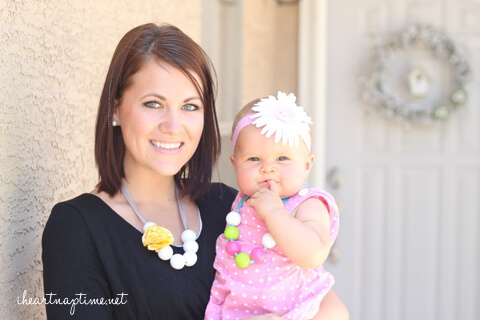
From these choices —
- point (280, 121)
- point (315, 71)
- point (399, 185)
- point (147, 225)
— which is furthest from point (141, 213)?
point (399, 185)

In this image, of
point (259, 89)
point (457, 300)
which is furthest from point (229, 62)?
point (457, 300)

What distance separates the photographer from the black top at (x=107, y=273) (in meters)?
1.58

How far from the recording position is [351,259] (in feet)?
15.1

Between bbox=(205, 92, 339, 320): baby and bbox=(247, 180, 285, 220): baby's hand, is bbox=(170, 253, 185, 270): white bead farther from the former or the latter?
bbox=(247, 180, 285, 220): baby's hand

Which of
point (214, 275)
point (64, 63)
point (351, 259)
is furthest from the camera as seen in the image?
point (351, 259)

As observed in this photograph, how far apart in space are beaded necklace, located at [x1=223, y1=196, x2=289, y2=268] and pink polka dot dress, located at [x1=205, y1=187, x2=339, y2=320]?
0.02m

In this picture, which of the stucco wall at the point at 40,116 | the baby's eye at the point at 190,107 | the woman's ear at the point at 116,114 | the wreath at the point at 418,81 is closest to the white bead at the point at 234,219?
the baby's eye at the point at 190,107

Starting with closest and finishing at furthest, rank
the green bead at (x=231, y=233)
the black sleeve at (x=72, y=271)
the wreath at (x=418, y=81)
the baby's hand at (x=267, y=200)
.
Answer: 1. the black sleeve at (x=72, y=271)
2. the baby's hand at (x=267, y=200)
3. the green bead at (x=231, y=233)
4. the wreath at (x=418, y=81)

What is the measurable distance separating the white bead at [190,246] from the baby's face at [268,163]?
0.70 feet

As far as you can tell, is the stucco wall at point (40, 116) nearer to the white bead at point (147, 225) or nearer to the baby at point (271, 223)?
the white bead at point (147, 225)

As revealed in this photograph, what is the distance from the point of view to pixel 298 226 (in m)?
1.63

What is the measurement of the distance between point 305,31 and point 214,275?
10.1 ft

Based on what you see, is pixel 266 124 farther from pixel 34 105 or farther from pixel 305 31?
pixel 305 31

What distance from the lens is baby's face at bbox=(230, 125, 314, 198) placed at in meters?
1.76
